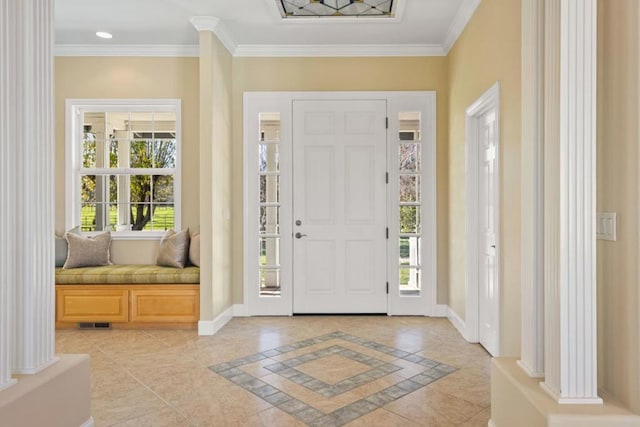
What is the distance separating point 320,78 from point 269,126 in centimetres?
77

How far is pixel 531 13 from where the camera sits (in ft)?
6.57

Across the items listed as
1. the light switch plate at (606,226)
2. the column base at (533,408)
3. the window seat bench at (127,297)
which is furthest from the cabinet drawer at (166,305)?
the light switch plate at (606,226)

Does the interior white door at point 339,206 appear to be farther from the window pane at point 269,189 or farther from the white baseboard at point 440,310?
the white baseboard at point 440,310

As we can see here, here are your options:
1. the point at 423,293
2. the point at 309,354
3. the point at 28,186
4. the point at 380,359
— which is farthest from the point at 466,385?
the point at 28,186

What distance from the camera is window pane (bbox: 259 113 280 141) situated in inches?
186

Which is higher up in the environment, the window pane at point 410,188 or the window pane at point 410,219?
Answer: the window pane at point 410,188

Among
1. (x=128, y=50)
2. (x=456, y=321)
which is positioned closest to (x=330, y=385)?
(x=456, y=321)

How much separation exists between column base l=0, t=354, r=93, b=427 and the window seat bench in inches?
79.2

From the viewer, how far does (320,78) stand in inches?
185

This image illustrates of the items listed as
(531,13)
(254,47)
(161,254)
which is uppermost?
(254,47)

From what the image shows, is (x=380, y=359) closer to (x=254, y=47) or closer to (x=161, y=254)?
(x=161, y=254)

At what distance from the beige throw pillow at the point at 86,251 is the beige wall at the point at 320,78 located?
138 cm

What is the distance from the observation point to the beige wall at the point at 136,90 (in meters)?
4.73

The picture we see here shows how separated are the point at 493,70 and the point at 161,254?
3.56 m
